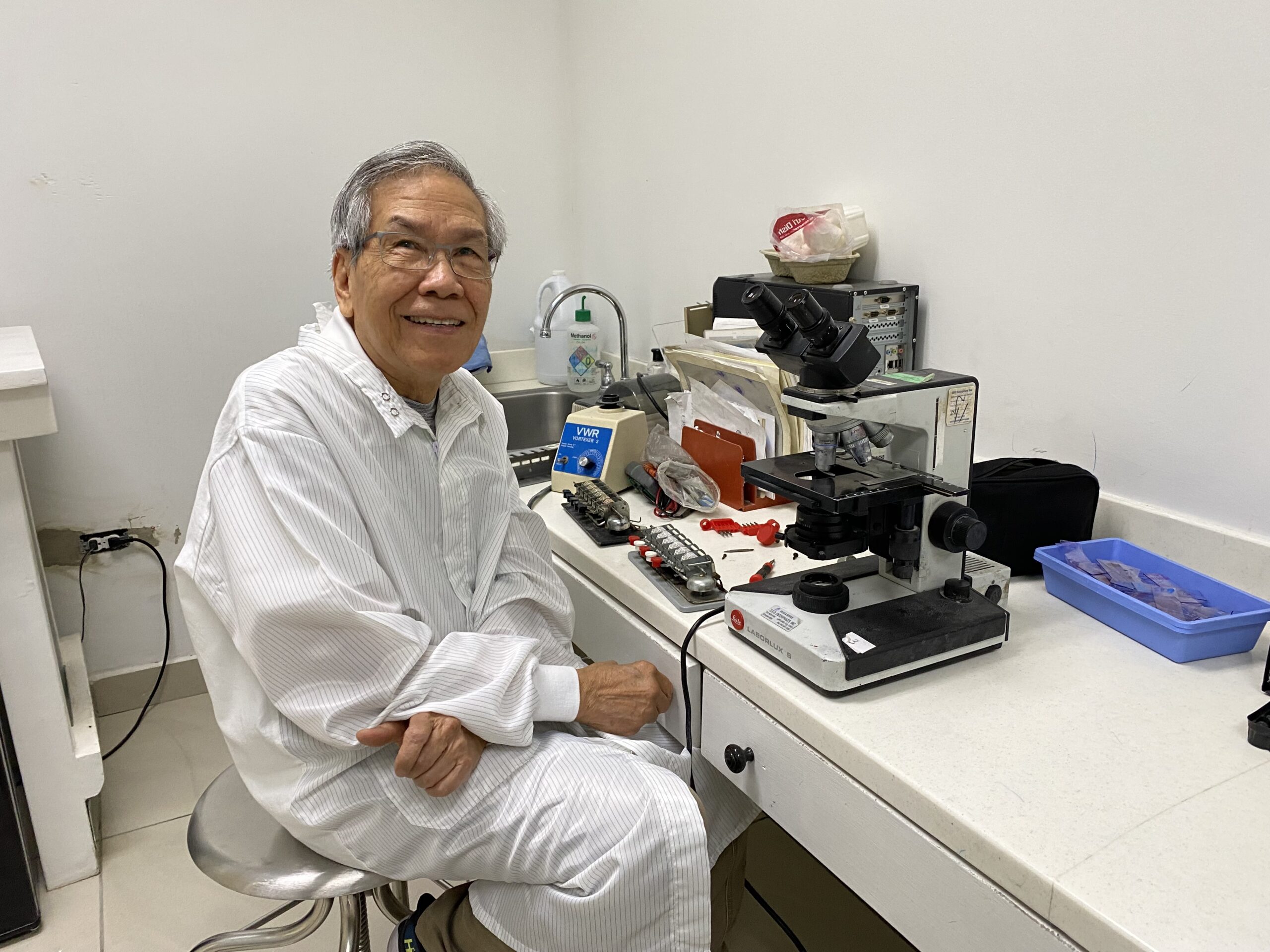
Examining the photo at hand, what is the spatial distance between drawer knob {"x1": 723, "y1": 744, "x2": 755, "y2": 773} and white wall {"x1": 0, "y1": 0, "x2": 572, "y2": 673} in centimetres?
184

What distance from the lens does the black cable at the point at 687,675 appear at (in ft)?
3.85

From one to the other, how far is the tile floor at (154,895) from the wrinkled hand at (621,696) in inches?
28.6

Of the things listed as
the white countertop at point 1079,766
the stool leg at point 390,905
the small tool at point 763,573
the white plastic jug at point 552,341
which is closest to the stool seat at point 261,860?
the stool leg at point 390,905

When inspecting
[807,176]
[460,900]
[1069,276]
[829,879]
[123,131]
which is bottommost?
[829,879]

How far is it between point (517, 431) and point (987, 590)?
1.60 m

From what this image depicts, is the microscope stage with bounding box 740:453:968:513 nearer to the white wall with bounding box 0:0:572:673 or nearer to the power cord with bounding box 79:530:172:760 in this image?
the white wall with bounding box 0:0:572:673

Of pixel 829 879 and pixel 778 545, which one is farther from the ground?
pixel 778 545

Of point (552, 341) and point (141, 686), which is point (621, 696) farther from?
point (141, 686)

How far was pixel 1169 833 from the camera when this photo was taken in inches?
29.6

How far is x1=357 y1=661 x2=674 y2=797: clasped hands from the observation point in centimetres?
104

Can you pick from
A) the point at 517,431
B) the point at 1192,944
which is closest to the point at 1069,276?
the point at 1192,944

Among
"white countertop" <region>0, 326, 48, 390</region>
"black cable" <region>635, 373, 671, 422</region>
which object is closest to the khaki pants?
"black cable" <region>635, 373, 671, 422</region>

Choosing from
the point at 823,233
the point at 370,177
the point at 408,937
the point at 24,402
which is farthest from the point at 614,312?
the point at 408,937

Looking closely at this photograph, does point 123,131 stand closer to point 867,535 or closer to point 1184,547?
point 867,535
